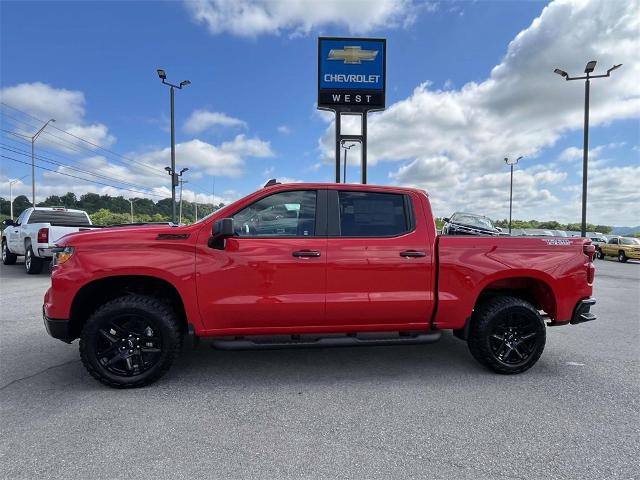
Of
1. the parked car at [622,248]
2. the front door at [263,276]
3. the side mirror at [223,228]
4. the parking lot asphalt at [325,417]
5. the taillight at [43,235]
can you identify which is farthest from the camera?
the parked car at [622,248]

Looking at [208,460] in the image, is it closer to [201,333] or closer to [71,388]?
[201,333]

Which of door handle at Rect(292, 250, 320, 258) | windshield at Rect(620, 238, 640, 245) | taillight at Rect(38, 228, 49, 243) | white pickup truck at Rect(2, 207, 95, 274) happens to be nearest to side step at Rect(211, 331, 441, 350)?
door handle at Rect(292, 250, 320, 258)

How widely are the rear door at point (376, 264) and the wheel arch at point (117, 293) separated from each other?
1453 mm

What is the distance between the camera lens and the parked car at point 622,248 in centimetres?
2180

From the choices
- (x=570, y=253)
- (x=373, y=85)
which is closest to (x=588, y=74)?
(x=373, y=85)

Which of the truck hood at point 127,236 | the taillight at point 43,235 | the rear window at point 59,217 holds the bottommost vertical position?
the taillight at point 43,235

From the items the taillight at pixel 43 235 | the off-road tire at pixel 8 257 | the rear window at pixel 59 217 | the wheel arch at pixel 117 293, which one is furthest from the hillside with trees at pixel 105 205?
the wheel arch at pixel 117 293

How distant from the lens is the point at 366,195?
3855 millimetres

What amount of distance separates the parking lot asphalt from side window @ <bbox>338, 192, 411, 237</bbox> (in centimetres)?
143

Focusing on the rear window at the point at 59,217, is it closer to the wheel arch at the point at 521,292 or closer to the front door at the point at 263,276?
the front door at the point at 263,276

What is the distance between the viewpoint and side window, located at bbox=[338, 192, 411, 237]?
3.73 metres

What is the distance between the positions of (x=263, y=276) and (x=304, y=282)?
14.8 inches

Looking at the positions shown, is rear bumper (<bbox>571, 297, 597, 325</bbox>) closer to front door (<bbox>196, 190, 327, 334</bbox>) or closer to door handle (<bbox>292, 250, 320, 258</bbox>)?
front door (<bbox>196, 190, 327, 334</bbox>)

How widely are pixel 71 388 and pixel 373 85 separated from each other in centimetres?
1274
